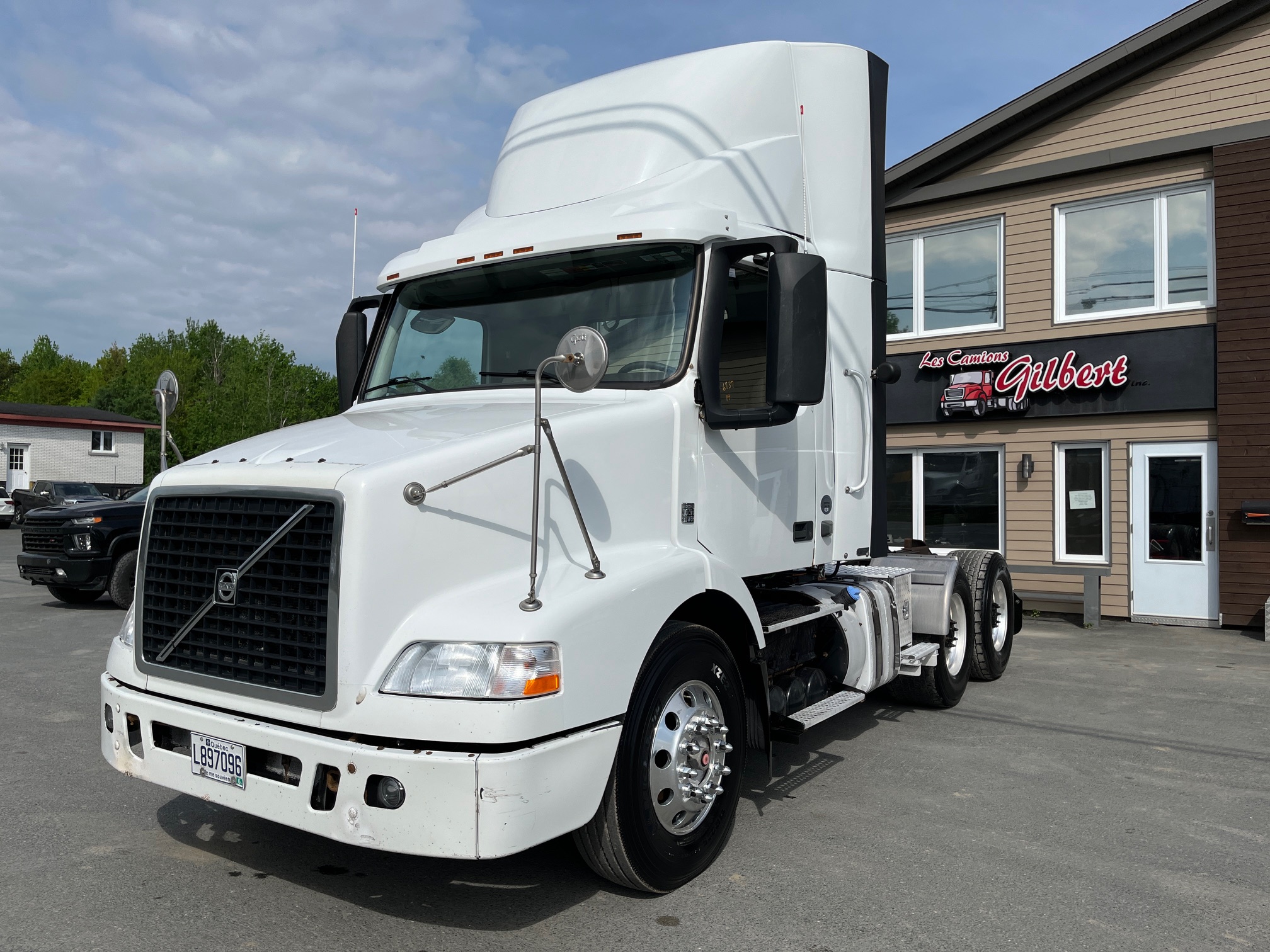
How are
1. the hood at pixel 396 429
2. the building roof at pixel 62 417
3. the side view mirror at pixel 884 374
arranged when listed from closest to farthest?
the hood at pixel 396 429, the side view mirror at pixel 884 374, the building roof at pixel 62 417

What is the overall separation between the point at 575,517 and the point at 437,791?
1.12 m

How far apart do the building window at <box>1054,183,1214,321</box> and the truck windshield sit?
410 inches

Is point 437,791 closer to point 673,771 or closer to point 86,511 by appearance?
point 673,771

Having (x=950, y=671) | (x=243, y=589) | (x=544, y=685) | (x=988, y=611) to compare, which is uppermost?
(x=243, y=589)

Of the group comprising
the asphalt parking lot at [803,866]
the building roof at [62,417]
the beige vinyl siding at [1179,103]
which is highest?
the beige vinyl siding at [1179,103]

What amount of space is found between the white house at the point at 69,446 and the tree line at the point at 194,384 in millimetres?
2430

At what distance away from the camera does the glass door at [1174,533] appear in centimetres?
1210

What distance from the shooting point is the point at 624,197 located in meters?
4.71

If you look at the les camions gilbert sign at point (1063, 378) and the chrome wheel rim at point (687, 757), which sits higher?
the les camions gilbert sign at point (1063, 378)

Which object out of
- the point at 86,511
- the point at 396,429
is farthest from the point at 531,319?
the point at 86,511

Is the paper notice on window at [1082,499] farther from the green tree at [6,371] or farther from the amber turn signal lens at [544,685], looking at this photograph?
the green tree at [6,371]

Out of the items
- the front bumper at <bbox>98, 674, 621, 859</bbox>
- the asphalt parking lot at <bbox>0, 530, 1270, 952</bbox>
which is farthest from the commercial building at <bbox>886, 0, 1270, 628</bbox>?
the front bumper at <bbox>98, 674, 621, 859</bbox>

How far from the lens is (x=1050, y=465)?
1316 centimetres

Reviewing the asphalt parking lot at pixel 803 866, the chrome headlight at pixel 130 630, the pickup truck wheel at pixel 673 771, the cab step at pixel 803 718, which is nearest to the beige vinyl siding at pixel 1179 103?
the asphalt parking lot at pixel 803 866
